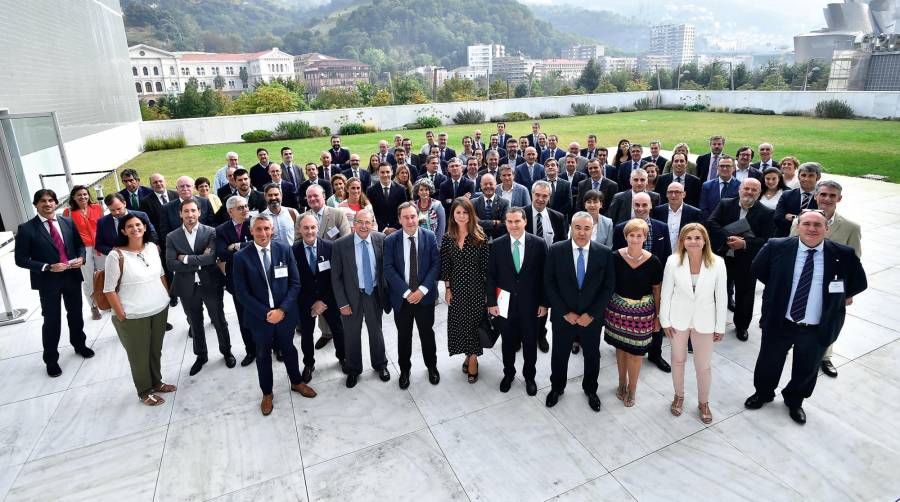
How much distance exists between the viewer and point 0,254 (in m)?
9.07

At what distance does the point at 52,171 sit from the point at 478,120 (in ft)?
86.9

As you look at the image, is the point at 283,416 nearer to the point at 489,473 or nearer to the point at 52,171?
the point at 489,473

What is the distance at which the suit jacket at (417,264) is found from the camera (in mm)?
4441

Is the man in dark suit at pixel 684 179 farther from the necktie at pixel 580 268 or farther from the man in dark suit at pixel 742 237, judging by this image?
the necktie at pixel 580 268

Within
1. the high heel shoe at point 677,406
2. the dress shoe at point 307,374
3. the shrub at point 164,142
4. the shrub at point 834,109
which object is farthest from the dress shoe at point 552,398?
the shrub at point 834,109

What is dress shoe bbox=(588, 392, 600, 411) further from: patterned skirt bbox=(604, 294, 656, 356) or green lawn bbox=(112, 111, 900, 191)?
green lawn bbox=(112, 111, 900, 191)

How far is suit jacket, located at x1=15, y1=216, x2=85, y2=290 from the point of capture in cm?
488

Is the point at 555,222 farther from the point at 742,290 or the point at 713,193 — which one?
the point at 713,193

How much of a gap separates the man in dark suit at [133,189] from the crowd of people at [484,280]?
68 centimetres

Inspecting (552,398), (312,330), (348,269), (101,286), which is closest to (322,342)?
(312,330)

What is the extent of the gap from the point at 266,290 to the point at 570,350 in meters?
2.77

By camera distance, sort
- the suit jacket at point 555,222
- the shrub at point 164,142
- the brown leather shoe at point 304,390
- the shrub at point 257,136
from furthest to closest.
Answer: the shrub at point 257,136, the shrub at point 164,142, the suit jacket at point 555,222, the brown leather shoe at point 304,390

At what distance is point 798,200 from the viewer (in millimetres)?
5266

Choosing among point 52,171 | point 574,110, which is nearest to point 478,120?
point 574,110
